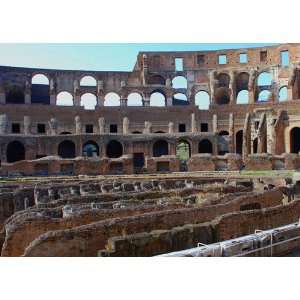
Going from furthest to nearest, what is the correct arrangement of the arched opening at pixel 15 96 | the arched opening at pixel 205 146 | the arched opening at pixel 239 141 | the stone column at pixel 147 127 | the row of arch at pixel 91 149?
the arched opening at pixel 15 96 < the arched opening at pixel 239 141 < the arched opening at pixel 205 146 < the stone column at pixel 147 127 < the row of arch at pixel 91 149

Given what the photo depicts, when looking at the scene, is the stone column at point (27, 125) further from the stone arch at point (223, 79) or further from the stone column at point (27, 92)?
the stone arch at point (223, 79)

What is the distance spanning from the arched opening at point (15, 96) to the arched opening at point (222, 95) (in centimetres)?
2045

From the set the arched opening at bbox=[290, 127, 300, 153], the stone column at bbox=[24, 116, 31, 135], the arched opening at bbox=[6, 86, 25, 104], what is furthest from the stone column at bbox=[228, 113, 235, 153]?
the arched opening at bbox=[6, 86, 25, 104]

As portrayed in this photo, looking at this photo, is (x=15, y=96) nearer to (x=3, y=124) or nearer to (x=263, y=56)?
(x=3, y=124)

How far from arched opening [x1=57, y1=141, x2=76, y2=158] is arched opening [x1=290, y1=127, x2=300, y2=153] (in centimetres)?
1886

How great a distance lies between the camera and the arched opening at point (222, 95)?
4778 cm

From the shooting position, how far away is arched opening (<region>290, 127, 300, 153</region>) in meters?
38.4

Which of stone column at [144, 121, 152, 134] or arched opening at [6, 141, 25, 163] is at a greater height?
stone column at [144, 121, 152, 134]

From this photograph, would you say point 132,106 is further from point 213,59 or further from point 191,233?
point 191,233

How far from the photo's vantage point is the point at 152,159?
32.1 m

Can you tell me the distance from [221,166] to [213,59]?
65.1ft

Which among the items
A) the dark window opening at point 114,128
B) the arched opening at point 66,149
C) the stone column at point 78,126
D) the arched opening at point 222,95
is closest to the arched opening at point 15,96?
the stone column at point 78,126

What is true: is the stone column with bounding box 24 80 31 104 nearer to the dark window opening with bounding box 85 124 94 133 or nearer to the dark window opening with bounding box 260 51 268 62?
the dark window opening with bounding box 85 124 94 133

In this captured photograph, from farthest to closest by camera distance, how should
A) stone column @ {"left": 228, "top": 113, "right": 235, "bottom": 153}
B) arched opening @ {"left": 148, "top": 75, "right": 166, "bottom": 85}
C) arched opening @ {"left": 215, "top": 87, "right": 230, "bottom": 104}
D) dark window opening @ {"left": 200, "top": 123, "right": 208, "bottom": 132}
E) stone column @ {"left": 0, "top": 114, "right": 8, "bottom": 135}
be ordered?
arched opening @ {"left": 148, "top": 75, "right": 166, "bottom": 85}
arched opening @ {"left": 215, "top": 87, "right": 230, "bottom": 104}
dark window opening @ {"left": 200, "top": 123, "right": 208, "bottom": 132}
stone column @ {"left": 228, "top": 113, "right": 235, "bottom": 153}
stone column @ {"left": 0, "top": 114, "right": 8, "bottom": 135}
